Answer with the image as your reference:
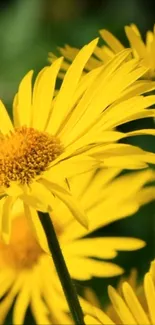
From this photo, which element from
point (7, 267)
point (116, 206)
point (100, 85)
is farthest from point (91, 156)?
point (7, 267)

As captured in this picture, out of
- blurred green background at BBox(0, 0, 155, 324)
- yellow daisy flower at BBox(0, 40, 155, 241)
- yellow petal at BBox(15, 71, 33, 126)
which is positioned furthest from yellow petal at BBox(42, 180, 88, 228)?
blurred green background at BBox(0, 0, 155, 324)

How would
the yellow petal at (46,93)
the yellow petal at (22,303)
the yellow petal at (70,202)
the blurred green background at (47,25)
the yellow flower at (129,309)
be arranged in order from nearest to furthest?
1. the yellow petal at (70,202)
2. the yellow flower at (129,309)
3. the yellow petal at (46,93)
4. the yellow petal at (22,303)
5. the blurred green background at (47,25)

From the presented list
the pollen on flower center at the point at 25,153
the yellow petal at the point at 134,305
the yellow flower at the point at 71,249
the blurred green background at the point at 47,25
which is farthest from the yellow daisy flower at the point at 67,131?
the blurred green background at the point at 47,25

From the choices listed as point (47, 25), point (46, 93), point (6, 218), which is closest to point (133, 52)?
point (46, 93)

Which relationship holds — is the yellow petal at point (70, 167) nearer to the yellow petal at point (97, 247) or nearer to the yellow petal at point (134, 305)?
the yellow petal at point (134, 305)

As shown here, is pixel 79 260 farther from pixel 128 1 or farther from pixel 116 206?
pixel 128 1

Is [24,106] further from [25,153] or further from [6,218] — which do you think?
[6,218]

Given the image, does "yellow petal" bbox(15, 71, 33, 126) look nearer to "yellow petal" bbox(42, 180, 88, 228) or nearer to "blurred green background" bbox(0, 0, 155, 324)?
"yellow petal" bbox(42, 180, 88, 228)

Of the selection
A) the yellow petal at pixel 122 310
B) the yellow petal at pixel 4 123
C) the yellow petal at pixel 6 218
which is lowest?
the yellow petal at pixel 122 310
